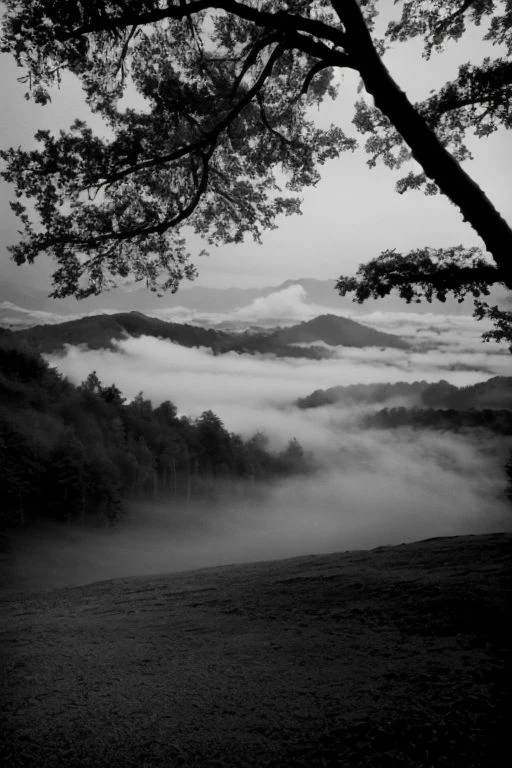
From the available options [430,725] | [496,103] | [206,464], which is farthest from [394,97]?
[206,464]

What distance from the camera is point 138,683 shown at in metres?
5.31

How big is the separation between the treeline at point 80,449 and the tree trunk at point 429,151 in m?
7.76

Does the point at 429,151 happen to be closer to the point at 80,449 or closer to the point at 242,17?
the point at 242,17

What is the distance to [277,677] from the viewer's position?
519cm

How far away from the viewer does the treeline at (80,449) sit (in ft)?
139

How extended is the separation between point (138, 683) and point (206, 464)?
94.1m

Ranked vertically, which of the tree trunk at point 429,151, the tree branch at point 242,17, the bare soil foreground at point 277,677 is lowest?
the bare soil foreground at point 277,677

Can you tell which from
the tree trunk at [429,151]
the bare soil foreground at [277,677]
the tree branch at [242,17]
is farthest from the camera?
the tree branch at [242,17]

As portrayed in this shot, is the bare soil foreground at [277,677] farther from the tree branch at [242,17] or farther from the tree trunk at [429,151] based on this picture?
the tree branch at [242,17]

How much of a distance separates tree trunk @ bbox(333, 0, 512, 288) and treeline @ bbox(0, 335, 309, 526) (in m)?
7.76

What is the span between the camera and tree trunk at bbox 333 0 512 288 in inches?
253

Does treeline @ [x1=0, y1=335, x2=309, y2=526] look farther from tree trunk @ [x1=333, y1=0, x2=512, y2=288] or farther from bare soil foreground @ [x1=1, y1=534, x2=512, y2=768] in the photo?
tree trunk @ [x1=333, y1=0, x2=512, y2=288]

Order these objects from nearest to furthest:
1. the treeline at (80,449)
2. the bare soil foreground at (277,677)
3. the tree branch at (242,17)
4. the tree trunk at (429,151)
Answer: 1. the bare soil foreground at (277,677)
2. the tree trunk at (429,151)
3. the tree branch at (242,17)
4. the treeline at (80,449)

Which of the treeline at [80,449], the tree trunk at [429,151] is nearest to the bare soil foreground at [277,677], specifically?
the tree trunk at [429,151]
